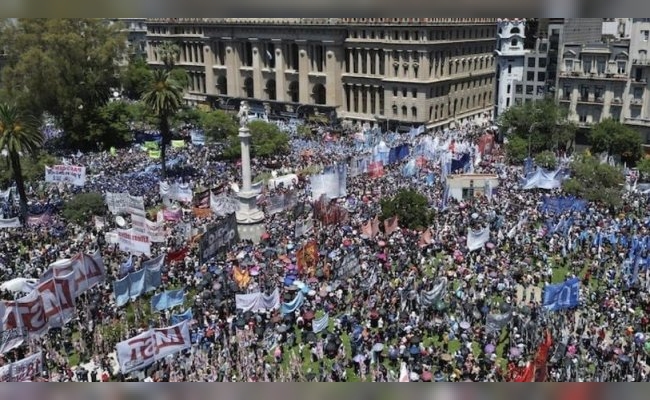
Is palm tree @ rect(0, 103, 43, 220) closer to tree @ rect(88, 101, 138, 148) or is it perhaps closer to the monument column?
the monument column

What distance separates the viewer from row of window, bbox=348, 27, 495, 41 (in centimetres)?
7088

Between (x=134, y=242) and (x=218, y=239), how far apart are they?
13.6 ft

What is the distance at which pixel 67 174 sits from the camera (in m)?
46.5

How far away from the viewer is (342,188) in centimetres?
4284

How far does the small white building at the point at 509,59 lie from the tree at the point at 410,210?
1453 inches

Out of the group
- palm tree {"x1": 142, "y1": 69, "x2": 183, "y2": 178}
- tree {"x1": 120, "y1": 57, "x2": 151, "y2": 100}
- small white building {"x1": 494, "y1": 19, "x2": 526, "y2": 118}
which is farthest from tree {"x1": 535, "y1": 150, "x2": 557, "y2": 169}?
tree {"x1": 120, "y1": 57, "x2": 151, "y2": 100}

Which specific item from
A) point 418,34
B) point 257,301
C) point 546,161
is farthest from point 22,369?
point 418,34

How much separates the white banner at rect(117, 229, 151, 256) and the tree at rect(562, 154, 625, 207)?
2775 cm

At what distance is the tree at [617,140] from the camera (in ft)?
181

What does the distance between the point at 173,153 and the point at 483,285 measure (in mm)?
39818
